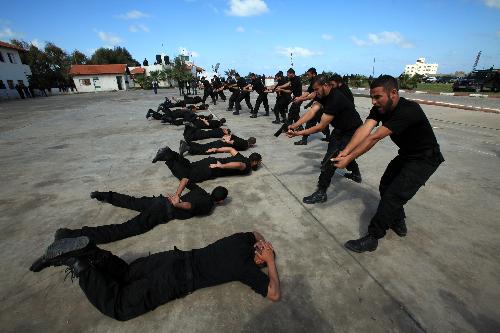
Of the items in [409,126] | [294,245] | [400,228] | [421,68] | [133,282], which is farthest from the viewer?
[421,68]

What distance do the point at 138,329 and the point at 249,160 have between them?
3130mm

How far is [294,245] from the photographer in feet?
9.38

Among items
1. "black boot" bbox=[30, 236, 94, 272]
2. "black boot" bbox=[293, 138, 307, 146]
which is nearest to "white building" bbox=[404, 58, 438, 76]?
"black boot" bbox=[293, 138, 307, 146]

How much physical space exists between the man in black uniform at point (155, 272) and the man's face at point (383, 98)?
Answer: 5.42 ft

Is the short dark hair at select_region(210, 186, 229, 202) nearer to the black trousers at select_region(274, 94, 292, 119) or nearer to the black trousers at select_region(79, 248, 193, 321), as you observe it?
the black trousers at select_region(79, 248, 193, 321)

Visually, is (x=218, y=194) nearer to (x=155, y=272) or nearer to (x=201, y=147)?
(x=155, y=272)

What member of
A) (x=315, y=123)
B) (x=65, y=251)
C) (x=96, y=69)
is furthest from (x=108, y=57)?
(x=65, y=251)

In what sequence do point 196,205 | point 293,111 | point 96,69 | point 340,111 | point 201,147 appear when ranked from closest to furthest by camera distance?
point 196,205 → point 340,111 → point 201,147 → point 293,111 → point 96,69

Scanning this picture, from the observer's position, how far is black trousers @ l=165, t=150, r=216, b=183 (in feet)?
13.5

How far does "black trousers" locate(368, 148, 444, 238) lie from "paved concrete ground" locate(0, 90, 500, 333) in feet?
1.08

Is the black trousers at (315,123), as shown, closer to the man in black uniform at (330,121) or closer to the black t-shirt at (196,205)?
the man in black uniform at (330,121)

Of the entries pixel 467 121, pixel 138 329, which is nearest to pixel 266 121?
pixel 467 121

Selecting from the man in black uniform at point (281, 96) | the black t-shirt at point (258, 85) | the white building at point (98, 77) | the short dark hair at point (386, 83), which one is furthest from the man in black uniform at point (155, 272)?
the white building at point (98, 77)

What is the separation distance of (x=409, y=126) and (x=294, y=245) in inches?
61.4
